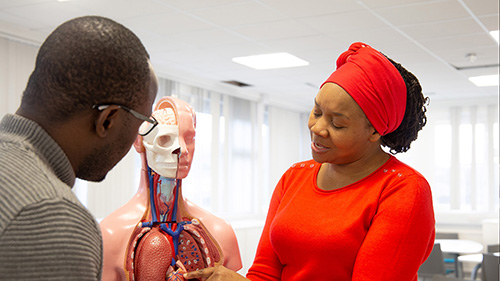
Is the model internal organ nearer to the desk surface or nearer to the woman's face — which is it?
the woman's face

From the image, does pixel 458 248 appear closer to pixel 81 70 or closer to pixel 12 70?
pixel 12 70

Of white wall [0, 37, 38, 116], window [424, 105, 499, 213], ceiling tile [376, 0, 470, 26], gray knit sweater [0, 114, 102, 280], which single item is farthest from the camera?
window [424, 105, 499, 213]

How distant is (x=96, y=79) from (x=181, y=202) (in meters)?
1.32

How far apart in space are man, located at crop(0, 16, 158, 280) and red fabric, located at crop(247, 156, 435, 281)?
2.12ft

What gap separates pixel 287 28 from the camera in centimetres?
520

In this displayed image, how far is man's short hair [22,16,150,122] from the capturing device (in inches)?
36.2

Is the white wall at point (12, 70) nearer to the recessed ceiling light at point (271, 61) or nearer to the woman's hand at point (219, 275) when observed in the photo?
the recessed ceiling light at point (271, 61)

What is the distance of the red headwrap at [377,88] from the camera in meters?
1.50

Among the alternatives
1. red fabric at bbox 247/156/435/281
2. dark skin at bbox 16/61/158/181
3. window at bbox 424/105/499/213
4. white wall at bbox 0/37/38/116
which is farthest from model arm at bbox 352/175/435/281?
window at bbox 424/105/499/213

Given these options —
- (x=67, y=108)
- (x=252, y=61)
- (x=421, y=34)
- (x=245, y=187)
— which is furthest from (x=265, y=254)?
(x=245, y=187)

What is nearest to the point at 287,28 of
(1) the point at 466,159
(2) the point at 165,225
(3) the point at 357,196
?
(2) the point at 165,225

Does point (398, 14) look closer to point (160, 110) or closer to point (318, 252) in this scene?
point (160, 110)

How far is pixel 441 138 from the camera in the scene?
9.66 meters

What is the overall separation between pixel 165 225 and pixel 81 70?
49.8 inches
